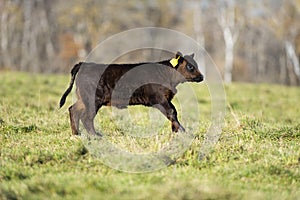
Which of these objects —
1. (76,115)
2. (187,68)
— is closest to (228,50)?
(187,68)

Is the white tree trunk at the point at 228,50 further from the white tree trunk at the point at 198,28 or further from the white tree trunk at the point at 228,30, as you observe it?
the white tree trunk at the point at 198,28

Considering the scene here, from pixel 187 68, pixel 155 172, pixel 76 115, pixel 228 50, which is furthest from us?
pixel 228 50

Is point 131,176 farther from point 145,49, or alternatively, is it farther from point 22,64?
point 145,49

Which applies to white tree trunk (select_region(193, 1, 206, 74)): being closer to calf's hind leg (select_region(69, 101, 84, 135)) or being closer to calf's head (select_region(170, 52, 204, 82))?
calf's head (select_region(170, 52, 204, 82))

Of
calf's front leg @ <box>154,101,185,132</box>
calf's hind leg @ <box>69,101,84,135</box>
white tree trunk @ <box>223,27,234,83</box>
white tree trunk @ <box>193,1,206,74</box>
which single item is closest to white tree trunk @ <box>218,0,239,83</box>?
white tree trunk @ <box>223,27,234,83</box>

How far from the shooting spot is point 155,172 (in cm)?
643

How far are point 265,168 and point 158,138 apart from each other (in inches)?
77.6

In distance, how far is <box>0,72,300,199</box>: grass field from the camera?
5.61 meters

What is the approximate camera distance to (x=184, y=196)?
17.8ft

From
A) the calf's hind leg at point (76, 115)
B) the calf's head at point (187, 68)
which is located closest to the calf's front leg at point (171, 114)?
the calf's head at point (187, 68)

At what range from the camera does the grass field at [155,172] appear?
561cm

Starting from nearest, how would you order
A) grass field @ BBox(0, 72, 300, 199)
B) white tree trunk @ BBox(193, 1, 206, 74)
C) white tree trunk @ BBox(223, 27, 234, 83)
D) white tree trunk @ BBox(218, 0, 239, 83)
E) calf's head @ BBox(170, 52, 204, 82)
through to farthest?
grass field @ BBox(0, 72, 300, 199) → calf's head @ BBox(170, 52, 204, 82) → white tree trunk @ BBox(223, 27, 234, 83) → white tree trunk @ BBox(218, 0, 239, 83) → white tree trunk @ BBox(193, 1, 206, 74)

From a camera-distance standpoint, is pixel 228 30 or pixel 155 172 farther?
pixel 228 30

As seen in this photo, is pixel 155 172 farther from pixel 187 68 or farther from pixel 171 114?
pixel 187 68
